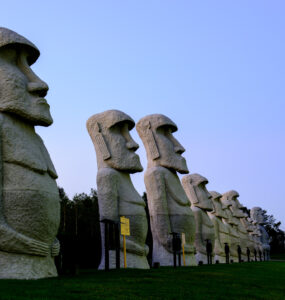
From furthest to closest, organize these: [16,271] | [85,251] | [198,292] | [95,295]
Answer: [85,251] → [16,271] → [198,292] → [95,295]

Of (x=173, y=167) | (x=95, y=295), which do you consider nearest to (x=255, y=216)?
(x=173, y=167)

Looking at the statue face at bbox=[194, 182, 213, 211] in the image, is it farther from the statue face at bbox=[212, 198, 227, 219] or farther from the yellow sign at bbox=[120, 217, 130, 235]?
the yellow sign at bbox=[120, 217, 130, 235]

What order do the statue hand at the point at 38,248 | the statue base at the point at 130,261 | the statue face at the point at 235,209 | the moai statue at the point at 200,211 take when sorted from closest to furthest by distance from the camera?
the statue hand at the point at 38,248 < the statue base at the point at 130,261 < the moai statue at the point at 200,211 < the statue face at the point at 235,209

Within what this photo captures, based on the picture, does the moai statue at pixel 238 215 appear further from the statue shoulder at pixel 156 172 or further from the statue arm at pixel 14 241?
the statue arm at pixel 14 241

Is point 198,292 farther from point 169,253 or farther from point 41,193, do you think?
point 169,253

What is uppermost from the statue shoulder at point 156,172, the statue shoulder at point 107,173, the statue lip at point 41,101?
the statue lip at point 41,101

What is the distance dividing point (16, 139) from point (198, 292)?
4.03m

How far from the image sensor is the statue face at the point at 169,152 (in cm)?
1474

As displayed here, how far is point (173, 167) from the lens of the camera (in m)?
14.8

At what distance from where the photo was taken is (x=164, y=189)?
1459 cm

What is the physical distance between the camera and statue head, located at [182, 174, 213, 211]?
1822 centimetres

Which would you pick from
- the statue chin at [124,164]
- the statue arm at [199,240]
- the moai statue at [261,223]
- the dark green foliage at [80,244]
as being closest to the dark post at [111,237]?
the dark green foliage at [80,244]

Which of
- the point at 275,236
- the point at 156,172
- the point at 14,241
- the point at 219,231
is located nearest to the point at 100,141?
the point at 156,172

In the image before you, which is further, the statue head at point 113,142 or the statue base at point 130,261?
the statue head at point 113,142
